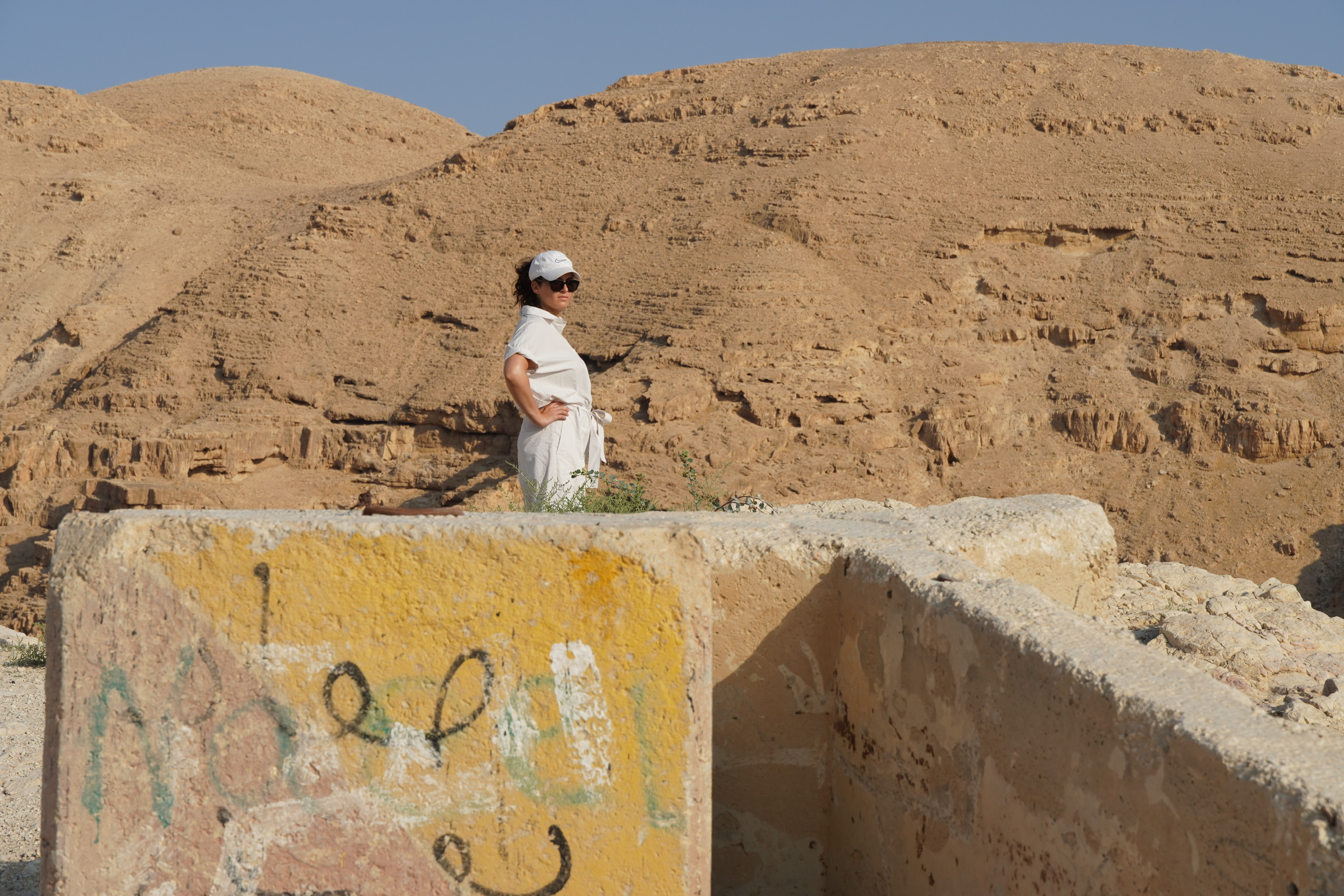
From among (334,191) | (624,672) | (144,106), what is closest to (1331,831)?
(624,672)

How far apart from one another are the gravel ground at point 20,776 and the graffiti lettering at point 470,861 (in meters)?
1.44

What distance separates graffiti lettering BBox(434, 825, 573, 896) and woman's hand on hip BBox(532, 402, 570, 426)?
2258 millimetres

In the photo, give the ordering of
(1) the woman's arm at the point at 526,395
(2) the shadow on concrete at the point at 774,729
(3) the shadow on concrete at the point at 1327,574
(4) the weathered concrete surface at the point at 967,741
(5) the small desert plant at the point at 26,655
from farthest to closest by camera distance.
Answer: (3) the shadow on concrete at the point at 1327,574 → (5) the small desert plant at the point at 26,655 → (1) the woman's arm at the point at 526,395 → (2) the shadow on concrete at the point at 774,729 → (4) the weathered concrete surface at the point at 967,741

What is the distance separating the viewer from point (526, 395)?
421 centimetres

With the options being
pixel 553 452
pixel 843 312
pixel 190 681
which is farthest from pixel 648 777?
A: pixel 843 312

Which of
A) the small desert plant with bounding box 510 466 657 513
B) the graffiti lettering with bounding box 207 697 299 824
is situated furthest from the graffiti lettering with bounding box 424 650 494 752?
the small desert plant with bounding box 510 466 657 513

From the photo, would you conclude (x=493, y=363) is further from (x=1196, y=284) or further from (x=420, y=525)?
(x=420, y=525)

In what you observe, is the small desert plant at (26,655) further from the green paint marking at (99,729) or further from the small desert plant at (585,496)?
the green paint marking at (99,729)

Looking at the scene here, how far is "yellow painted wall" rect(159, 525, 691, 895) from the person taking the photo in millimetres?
2146

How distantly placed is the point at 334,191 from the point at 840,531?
51.4 ft

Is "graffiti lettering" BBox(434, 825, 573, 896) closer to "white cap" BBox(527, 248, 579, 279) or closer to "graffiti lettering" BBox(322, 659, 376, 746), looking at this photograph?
"graffiti lettering" BBox(322, 659, 376, 746)

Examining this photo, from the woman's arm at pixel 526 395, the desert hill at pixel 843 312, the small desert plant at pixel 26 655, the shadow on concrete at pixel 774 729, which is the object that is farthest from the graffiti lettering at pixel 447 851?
the desert hill at pixel 843 312

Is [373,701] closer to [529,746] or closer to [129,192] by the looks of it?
[529,746]

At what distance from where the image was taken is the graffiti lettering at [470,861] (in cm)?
216
